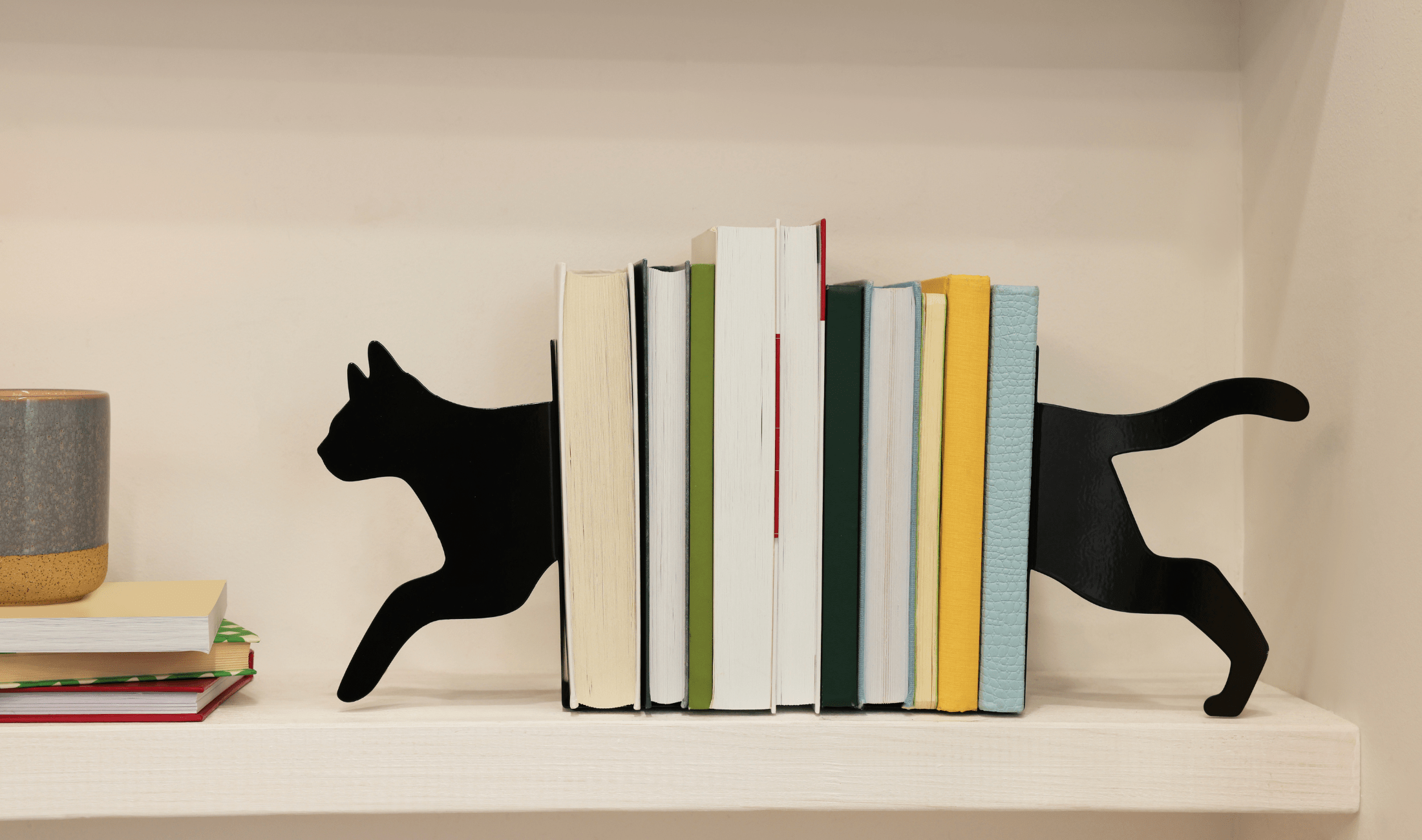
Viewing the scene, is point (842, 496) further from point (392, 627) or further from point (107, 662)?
point (107, 662)

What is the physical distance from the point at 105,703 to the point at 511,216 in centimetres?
48

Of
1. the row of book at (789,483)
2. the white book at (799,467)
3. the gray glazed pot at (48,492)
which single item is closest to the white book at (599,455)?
the row of book at (789,483)

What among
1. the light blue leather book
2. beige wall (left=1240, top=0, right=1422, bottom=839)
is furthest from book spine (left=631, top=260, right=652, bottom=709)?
beige wall (left=1240, top=0, right=1422, bottom=839)

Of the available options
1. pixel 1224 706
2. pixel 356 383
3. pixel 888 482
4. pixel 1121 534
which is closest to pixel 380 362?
pixel 356 383

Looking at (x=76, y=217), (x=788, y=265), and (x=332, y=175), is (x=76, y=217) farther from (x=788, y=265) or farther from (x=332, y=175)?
(x=788, y=265)

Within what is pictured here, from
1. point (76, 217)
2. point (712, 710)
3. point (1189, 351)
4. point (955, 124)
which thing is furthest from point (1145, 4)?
point (76, 217)

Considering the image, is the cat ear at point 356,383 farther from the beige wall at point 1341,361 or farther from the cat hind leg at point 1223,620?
the beige wall at point 1341,361

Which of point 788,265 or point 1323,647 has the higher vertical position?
point 788,265

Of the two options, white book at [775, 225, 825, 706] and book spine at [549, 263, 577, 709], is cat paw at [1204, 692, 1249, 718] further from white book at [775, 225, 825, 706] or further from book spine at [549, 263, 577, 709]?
book spine at [549, 263, 577, 709]

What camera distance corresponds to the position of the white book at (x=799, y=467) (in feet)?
2.06

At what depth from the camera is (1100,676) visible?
0.81m

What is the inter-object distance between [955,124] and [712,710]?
1.83ft

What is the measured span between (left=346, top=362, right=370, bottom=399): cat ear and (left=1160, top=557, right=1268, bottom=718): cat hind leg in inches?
22.6

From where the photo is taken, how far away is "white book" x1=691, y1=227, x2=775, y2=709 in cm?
62
